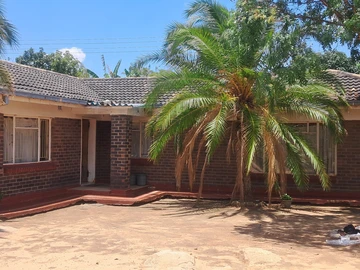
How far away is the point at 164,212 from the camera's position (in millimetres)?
12047

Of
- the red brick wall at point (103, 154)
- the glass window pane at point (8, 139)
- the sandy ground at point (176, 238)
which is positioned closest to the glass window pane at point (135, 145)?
the red brick wall at point (103, 154)

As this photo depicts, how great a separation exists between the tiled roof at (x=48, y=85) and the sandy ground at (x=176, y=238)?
2.98 metres

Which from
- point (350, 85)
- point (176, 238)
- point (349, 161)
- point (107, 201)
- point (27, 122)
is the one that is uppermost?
point (350, 85)

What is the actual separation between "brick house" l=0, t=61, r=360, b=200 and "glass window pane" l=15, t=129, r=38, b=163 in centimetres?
3

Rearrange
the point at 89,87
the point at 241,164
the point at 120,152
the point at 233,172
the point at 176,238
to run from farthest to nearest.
Result: the point at 89,87
the point at 233,172
the point at 120,152
the point at 241,164
the point at 176,238

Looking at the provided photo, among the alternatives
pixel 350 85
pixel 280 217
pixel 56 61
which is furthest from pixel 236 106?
pixel 56 61

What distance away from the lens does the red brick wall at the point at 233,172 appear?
13.8 metres

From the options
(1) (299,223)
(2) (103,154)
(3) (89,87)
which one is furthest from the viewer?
(3) (89,87)

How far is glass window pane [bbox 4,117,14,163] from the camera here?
39.6 ft

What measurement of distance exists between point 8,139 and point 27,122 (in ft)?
Answer: 2.84

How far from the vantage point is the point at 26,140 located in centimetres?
1290

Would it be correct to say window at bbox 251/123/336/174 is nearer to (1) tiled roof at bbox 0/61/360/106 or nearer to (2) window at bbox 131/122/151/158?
(1) tiled roof at bbox 0/61/360/106

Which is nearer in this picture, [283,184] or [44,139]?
[283,184]

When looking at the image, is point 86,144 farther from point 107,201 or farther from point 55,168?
point 107,201
